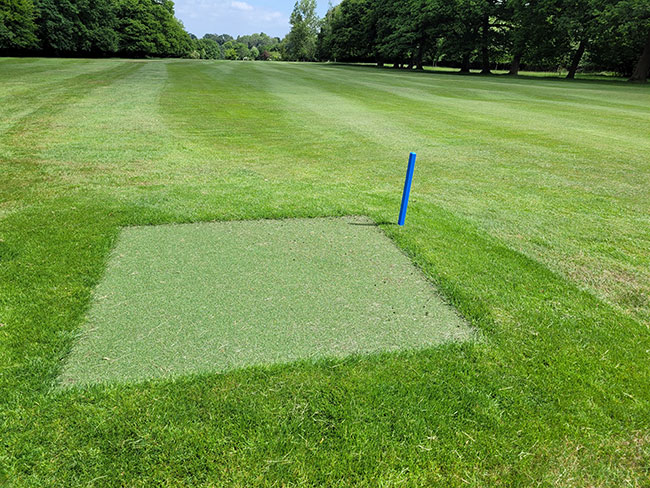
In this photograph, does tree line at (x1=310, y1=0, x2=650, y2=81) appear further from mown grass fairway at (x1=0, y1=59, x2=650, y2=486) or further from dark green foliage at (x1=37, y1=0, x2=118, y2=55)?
dark green foliage at (x1=37, y1=0, x2=118, y2=55)

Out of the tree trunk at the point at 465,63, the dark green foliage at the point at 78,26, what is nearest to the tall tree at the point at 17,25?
the dark green foliage at the point at 78,26

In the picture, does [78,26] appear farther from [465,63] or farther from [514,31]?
[514,31]

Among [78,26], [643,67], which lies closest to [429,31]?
[643,67]

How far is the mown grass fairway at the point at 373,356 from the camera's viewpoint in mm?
2092

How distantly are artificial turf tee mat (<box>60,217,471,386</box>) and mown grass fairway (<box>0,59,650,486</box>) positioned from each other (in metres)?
0.15

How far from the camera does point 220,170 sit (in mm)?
7281

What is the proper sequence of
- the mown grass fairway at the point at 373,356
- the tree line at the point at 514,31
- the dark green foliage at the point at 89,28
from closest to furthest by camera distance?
the mown grass fairway at the point at 373,356 → the tree line at the point at 514,31 → the dark green foliage at the point at 89,28

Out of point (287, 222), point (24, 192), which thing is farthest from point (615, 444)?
point (24, 192)

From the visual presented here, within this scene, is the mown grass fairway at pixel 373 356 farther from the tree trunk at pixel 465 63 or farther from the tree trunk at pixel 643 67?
the tree trunk at pixel 465 63

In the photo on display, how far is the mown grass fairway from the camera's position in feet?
6.86

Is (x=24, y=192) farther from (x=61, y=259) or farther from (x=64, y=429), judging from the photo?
(x=64, y=429)

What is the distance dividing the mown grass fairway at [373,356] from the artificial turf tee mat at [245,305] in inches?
5.8

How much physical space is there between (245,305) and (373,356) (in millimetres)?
1209

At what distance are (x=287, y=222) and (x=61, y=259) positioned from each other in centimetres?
254
